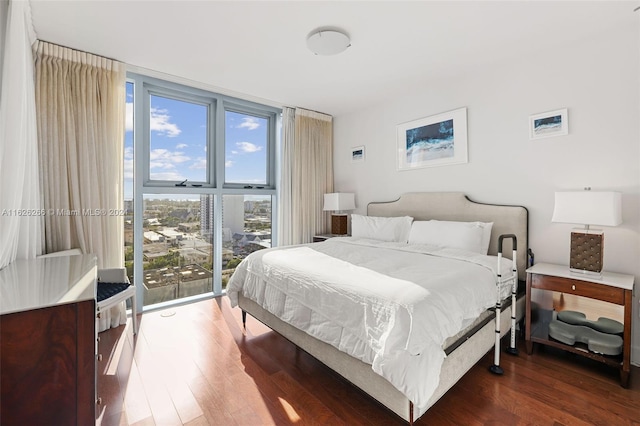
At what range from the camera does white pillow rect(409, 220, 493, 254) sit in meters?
2.69

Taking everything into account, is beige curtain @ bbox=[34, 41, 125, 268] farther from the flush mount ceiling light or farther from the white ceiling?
the flush mount ceiling light

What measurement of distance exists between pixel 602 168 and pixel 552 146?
0.40 m

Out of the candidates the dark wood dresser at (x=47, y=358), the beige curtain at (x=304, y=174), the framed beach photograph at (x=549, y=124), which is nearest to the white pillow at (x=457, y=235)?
the framed beach photograph at (x=549, y=124)

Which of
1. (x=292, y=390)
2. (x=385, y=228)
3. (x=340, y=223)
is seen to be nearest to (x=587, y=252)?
(x=385, y=228)

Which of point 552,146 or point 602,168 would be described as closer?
point 602,168

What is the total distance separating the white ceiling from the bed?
1.53 m

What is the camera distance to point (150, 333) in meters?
2.68

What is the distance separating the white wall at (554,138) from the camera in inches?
87.9

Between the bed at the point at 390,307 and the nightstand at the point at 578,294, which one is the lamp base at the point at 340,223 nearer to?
the bed at the point at 390,307

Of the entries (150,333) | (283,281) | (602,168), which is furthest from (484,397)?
(150,333)

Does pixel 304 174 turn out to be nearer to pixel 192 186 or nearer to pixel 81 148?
pixel 192 186

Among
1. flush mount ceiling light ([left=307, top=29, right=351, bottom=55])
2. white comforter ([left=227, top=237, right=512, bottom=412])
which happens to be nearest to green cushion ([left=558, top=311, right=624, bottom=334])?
white comforter ([left=227, top=237, right=512, bottom=412])

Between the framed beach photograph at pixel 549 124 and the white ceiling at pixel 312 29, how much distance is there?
1.94ft

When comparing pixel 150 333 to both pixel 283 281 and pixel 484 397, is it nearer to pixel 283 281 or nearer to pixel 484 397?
pixel 283 281
